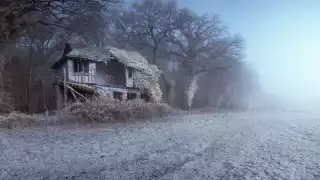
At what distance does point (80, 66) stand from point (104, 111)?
12.6 m

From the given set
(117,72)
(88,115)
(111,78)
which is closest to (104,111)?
(88,115)

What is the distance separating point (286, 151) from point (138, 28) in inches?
1379

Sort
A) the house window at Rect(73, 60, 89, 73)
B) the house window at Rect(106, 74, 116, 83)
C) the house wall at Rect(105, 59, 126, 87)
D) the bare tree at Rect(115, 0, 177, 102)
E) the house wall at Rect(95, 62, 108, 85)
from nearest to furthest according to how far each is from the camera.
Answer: the house window at Rect(73, 60, 89, 73), the house wall at Rect(95, 62, 108, 85), the house window at Rect(106, 74, 116, 83), the house wall at Rect(105, 59, 126, 87), the bare tree at Rect(115, 0, 177, 102)

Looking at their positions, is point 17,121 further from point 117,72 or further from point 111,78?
point 117,72

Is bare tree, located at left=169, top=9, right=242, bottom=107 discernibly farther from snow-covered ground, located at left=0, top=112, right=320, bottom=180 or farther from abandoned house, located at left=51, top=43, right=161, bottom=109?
snow-covered ground, located at left=0, top=112, right=320, bottom=180

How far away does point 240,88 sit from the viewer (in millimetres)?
50844

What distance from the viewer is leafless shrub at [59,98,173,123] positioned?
58.6 feet

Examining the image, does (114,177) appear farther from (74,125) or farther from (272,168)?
(74,125)

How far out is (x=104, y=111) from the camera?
60.7 feet

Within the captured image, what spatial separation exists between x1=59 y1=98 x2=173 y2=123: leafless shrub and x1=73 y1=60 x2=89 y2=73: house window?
986cm

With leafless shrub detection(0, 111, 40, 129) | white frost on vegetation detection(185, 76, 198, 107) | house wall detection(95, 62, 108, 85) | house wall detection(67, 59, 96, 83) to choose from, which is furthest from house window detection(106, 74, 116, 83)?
leafless shrub detection(0, 111, 40, 129)

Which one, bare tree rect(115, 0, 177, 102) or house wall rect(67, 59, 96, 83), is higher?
bare tree rect(115, 0, 177, 102)

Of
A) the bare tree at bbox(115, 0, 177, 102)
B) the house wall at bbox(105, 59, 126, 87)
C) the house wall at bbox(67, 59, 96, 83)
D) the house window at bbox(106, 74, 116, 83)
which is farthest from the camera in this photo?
the bare tree at bbox(115, 0, 177, 102)

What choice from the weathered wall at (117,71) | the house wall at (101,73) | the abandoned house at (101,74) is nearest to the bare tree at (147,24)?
the abandoned house at (101,74)
